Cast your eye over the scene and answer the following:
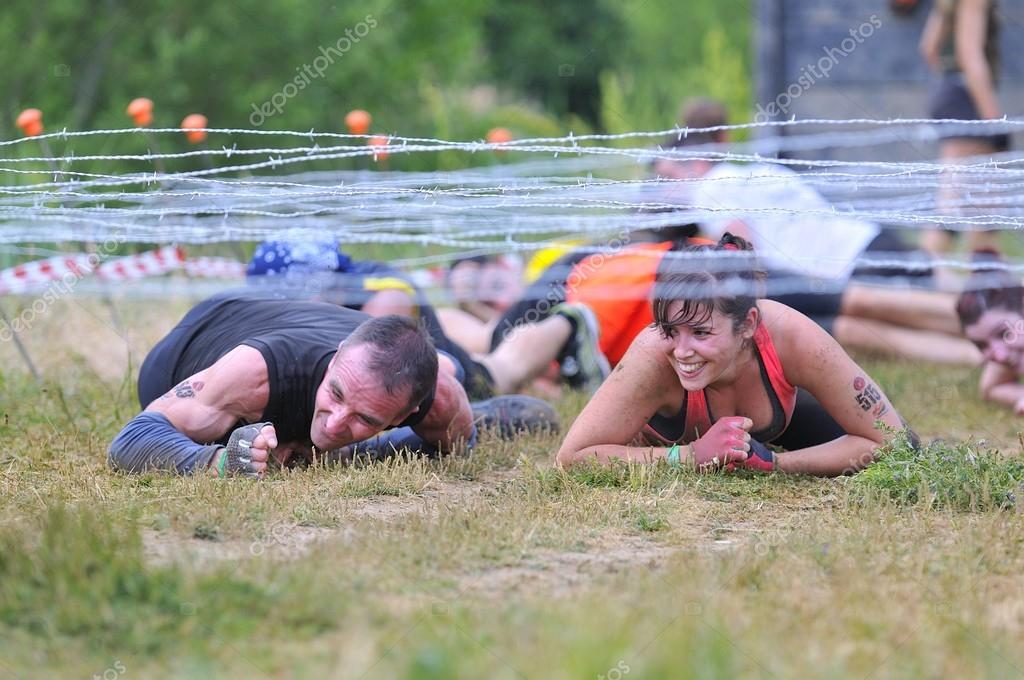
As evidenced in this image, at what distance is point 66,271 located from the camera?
7.15 m

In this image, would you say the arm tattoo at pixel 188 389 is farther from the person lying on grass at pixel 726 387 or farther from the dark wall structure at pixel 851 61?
the dark wall structure at pixel 851 61

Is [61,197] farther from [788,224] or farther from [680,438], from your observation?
[788,224]

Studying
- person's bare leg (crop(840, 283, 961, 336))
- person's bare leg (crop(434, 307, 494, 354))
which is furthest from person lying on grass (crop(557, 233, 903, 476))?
person's bare leg (crop(840, 283, 961, 336))

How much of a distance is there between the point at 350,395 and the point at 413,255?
6.23 m

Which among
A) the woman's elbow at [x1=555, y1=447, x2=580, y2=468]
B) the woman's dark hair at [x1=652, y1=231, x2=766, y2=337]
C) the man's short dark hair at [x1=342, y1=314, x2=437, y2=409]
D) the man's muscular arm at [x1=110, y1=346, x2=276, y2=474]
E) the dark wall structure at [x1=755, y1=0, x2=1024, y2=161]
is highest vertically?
the dark wall structure at [x1=755, y1=0, x2=1024, y2=161]

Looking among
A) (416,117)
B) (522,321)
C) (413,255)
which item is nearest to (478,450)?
(522,321)

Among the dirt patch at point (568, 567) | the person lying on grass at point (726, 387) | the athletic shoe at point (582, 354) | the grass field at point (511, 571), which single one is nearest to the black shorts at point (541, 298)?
the athletic shoe at point (582, 354)

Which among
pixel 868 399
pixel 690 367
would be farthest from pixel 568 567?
pixel 868 399

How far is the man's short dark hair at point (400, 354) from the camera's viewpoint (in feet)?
14.2

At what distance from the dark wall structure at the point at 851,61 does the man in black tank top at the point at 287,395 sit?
24.7 feet

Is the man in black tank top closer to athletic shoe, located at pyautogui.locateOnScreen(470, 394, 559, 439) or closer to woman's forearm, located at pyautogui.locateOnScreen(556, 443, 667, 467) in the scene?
athletic shoe, located at pyautogui.locateOnScreen(470, 394, 559, 439)

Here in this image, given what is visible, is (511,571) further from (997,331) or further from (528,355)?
(997,331)

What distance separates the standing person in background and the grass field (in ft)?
14.0

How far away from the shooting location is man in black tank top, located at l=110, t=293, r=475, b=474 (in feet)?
14.2
